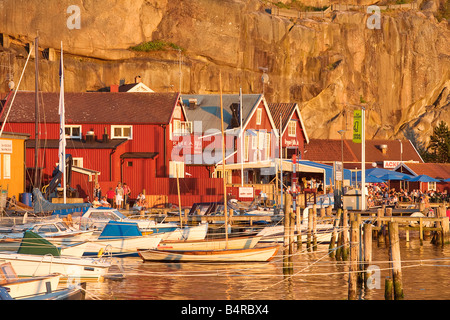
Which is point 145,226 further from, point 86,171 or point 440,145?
point 440,145

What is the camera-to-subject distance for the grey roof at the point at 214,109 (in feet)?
196

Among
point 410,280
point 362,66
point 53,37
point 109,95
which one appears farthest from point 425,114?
point 410,280

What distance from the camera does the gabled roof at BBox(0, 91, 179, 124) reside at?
51281mm

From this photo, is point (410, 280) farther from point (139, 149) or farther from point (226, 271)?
point (139, 149)

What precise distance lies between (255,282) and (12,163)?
20751 millimetres

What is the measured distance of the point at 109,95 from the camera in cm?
5478

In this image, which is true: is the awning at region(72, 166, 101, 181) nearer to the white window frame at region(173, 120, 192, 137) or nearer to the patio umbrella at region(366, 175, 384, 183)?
the white window frame at region(173, 120, 192, 137)

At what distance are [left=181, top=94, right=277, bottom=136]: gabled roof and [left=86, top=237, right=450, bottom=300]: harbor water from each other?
96.8 feet

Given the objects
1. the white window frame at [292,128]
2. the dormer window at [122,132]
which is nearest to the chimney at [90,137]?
the dormer window at [122,132]

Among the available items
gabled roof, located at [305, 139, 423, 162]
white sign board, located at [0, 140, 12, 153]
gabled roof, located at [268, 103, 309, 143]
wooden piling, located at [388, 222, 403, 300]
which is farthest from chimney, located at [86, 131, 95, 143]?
wooden piling, located at [388, 222, 403, 300]

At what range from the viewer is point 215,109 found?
6169cm

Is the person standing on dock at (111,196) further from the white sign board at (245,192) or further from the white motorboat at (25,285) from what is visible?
→ the white motorboat at (25,285)

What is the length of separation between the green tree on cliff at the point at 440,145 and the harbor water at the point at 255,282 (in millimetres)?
54972

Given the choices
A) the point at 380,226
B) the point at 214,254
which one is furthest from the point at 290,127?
the point at 214,254
